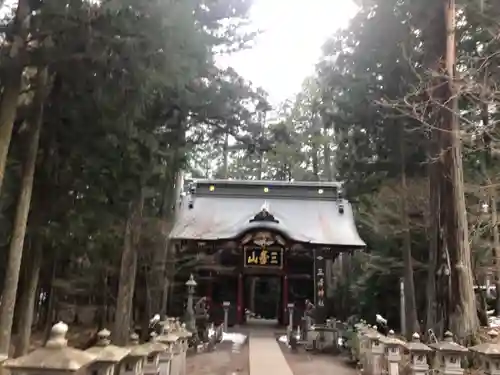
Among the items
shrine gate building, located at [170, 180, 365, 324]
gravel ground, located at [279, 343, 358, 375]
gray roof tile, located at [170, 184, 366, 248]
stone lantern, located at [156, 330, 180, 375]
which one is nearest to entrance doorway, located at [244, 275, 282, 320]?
shrine gate building, located at [170, 180, 365, 324]

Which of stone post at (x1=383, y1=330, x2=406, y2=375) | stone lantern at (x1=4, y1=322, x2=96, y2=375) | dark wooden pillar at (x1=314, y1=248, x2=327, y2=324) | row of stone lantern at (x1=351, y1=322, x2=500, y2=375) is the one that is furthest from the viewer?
dark wooden pillar at (x1=314, y1=248, x2=327, y2=324)

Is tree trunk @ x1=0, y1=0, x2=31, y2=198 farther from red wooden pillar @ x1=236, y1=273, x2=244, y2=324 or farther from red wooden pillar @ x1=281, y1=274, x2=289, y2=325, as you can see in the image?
red wooden pillar @ x1=281, y1=274, x2=289, y2=325

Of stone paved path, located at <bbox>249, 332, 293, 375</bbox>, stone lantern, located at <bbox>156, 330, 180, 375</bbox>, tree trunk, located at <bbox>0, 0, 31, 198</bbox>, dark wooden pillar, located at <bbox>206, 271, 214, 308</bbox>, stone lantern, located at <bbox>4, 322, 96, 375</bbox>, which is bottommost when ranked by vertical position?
stone paved path, located at <bbox>249, 332, 293, 375</bbox>

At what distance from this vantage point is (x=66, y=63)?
697cm

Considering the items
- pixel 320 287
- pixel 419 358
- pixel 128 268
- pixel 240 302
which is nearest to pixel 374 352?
pixel 419 358

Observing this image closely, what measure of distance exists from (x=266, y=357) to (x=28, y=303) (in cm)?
615

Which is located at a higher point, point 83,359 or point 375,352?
point 83,359

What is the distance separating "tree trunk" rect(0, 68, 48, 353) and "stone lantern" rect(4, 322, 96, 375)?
152 inches

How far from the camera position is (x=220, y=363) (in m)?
11.9

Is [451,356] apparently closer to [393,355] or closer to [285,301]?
[393,355]

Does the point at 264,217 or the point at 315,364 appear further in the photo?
the point at 264,217

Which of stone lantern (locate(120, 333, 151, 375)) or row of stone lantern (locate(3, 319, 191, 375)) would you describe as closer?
row of stone lantern (locate(3, 319, 191, 375))

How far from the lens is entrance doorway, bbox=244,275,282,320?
2613 cm

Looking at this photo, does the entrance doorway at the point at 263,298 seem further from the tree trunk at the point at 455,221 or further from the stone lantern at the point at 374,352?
the tree trunk at the point at 455,221
